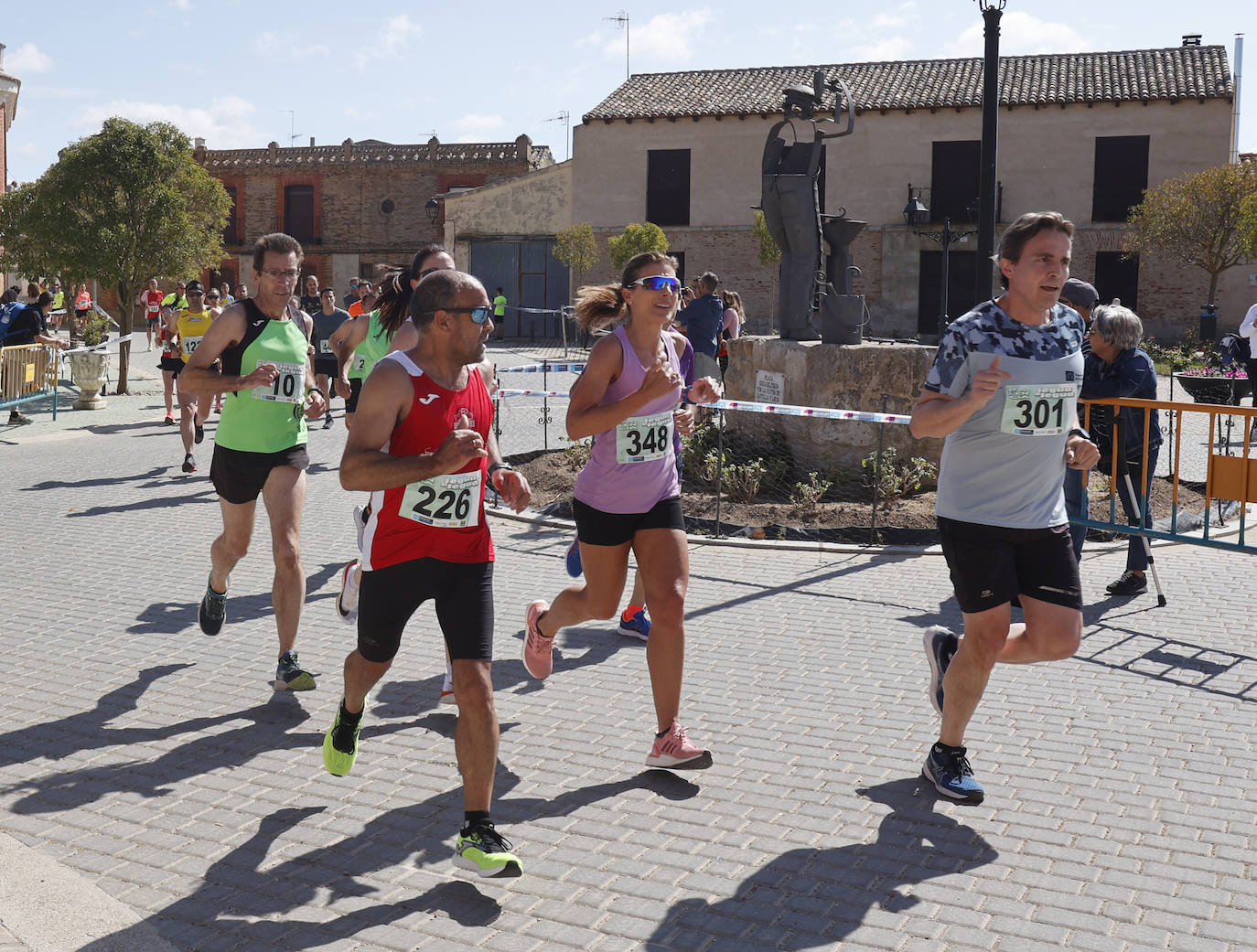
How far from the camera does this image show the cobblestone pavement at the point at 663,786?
12.5 feet

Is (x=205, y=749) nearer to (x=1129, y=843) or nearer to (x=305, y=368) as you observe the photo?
(x=305, y=368)

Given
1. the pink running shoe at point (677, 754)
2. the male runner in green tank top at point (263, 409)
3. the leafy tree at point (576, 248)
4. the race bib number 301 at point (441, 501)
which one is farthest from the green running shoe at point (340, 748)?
the leafy tree at point (576, 248)

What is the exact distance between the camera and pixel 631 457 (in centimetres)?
523

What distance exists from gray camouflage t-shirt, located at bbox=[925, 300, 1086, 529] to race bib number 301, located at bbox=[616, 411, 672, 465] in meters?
1.13

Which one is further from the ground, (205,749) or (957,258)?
(957,258)

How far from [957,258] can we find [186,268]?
84.0 feet

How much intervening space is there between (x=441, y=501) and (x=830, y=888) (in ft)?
5.49

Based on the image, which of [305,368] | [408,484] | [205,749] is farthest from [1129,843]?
[305,368]

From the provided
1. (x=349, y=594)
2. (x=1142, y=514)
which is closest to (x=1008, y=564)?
(x=349, y=594)

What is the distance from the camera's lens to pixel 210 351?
621cm

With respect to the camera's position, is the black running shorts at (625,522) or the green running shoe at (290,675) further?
the green running shoe at (290,675)

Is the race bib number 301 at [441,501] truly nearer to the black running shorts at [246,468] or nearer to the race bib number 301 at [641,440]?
the race bib number 301 at [641,440]

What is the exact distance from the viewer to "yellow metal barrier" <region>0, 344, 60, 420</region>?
1734 cm

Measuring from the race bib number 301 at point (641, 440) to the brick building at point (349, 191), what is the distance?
1974 inches
